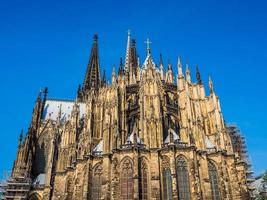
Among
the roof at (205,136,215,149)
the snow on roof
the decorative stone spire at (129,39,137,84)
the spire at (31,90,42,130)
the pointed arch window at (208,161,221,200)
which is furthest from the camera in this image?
the snow on roof

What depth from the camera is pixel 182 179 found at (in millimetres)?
27312

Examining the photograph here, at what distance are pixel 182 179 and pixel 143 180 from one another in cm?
357

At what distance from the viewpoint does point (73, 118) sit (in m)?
36.1

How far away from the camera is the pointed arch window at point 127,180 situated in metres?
26.3

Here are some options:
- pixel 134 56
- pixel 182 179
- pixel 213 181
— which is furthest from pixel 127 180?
pixel 134 56

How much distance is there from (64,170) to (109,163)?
714cm

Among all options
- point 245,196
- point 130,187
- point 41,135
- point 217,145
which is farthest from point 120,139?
point 41,135

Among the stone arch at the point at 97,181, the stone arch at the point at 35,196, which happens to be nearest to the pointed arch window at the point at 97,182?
the stone arch at the point at 97,181

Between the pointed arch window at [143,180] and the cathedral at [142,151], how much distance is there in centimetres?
9

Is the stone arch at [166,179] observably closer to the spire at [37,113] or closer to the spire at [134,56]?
the spire at [37,113]

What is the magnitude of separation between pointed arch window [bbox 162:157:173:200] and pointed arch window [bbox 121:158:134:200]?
288 cm

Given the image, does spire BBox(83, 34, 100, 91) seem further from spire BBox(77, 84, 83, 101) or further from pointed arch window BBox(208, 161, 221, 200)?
pointed arch window BBox(208, 161, 221, 200)

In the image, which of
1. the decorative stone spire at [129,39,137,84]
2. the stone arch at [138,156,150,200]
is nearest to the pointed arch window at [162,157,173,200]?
the stone arch at [138,156,150,200]

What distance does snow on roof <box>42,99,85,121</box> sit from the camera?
4756cm
